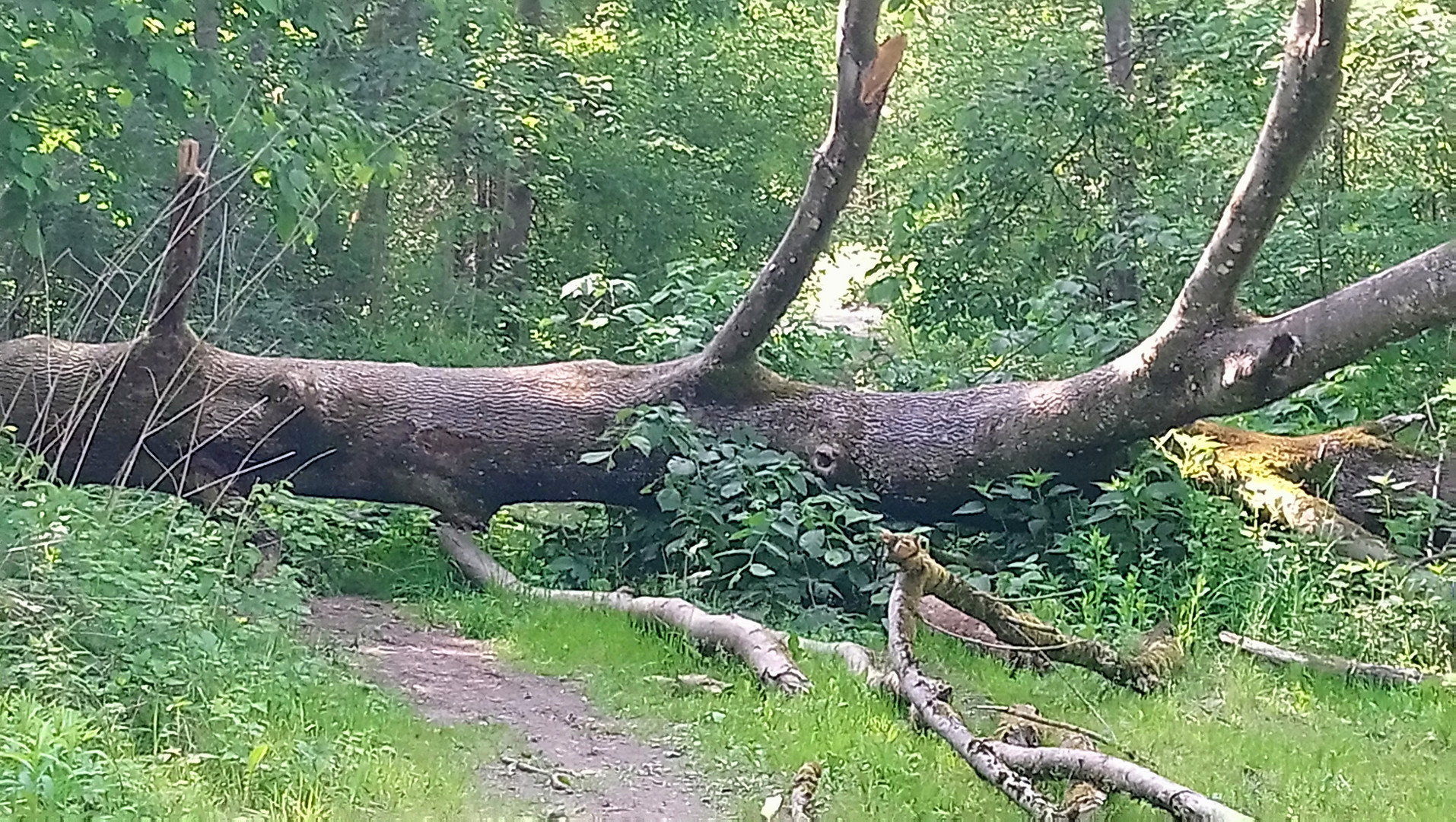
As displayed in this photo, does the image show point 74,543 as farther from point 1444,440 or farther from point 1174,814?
point 1444,440

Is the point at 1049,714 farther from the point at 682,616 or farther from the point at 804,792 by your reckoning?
the point at 682,616

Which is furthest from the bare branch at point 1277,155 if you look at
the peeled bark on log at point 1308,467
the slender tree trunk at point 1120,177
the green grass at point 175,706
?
the slender tree trunk at point 1120,177

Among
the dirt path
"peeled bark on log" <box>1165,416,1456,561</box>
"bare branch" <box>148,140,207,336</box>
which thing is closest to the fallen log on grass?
the dirt path

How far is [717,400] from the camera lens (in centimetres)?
716

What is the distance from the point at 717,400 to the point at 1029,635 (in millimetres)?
2468

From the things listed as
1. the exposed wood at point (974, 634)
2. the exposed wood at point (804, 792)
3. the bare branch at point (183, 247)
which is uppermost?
the bare branch at point (183, 247)

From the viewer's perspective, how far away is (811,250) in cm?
657

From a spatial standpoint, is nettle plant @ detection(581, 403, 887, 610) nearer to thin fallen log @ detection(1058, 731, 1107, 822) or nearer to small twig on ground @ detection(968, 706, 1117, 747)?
small twig on ground @ detection(968, 706, 1117, 747)

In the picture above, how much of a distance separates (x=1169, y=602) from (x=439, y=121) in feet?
25.4

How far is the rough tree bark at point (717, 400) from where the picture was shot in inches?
230

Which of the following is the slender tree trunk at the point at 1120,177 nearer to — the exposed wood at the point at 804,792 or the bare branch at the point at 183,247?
the bare branch at the point at 183,247

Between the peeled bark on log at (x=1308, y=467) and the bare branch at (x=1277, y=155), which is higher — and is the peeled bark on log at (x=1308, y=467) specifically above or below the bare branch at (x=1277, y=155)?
below

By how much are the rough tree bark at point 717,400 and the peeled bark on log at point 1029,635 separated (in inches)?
56.1

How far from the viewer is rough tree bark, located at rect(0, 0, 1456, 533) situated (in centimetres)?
584
